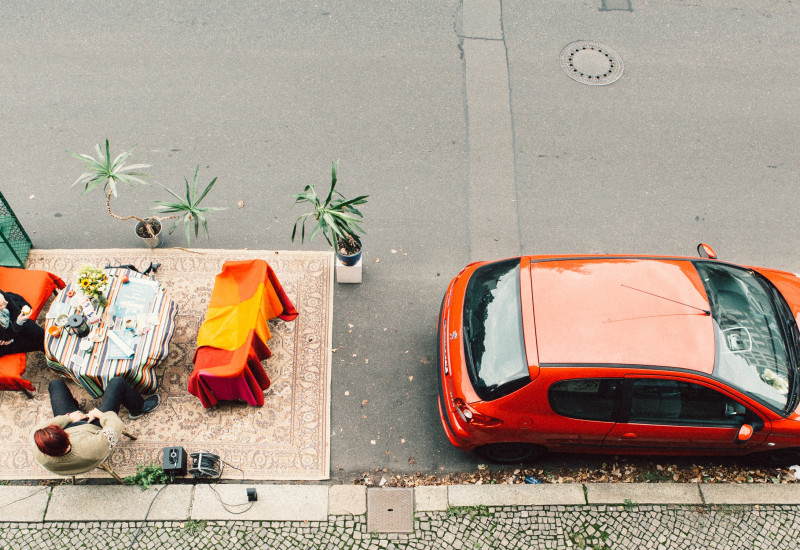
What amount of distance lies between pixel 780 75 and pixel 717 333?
5.96 metres

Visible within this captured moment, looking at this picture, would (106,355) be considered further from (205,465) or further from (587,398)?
(587,398)

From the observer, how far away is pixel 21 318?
6.25 meters

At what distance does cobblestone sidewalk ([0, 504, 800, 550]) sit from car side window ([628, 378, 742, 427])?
111 cm

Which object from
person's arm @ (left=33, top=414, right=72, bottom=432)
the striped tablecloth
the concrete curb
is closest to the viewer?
person's arm @ (left=33, top=414, right=72, bottom=432)

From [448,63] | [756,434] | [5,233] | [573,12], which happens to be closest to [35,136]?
[5,233]

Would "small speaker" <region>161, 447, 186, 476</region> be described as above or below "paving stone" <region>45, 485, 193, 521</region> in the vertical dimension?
above

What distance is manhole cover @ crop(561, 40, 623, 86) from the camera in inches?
356

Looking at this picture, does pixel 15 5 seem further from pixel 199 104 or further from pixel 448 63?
pixel 448 63

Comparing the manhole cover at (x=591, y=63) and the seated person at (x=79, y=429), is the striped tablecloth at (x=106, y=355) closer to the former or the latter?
the seated person at (x=79, y=429)

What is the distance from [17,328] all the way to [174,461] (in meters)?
2.19

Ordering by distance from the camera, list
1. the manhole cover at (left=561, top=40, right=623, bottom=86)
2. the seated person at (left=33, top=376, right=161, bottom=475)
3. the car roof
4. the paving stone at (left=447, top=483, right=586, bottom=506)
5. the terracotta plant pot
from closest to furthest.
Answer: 1. the seated person at (left=33, top=376, right=161, bottom=475)
2. the car roof
3. the paving stone at (left=447, top=483, right=586, bottom=506)
4. the terracotta plant pot
5. the manhole cover at (left=561, top=40, right=623, bottom=86)

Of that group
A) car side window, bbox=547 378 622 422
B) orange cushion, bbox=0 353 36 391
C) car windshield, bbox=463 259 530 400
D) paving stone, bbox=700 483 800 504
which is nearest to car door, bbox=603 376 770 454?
car side window, bbox=547 378 622 422

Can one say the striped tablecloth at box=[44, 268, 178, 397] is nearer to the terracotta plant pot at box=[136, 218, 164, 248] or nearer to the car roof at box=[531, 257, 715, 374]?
the terracotta plant pot at box=[136, 218, 164, 248]

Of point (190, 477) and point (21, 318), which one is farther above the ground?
point (21, 318)
